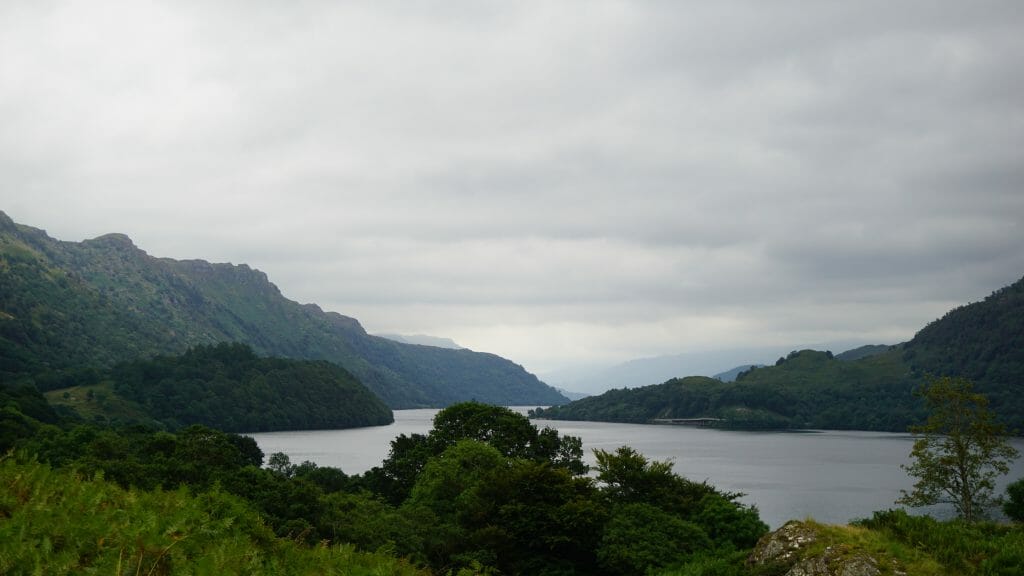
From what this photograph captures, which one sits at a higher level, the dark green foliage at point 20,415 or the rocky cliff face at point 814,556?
the rocky cliff face at point 814,556

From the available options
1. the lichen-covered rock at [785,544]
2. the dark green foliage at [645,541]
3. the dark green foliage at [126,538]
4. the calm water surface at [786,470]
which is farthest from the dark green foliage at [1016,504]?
the dark green foliage at [126,538]

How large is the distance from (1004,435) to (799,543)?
4365 cm

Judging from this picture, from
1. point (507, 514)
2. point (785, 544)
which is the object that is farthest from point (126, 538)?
point (507, 514)

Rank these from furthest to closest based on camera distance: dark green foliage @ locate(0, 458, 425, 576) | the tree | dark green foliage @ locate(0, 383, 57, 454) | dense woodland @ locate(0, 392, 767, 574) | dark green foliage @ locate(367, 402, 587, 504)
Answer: dark green foliage @ locate(0, 383, 57, 454) → dark green foliage @ locate(367, 402, 587, 504) → the tree → dense woodland @ locate(0, 392, 767, 574) → dark green foliage @ locate(0, 458, 425, 576)

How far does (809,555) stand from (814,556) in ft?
0.58

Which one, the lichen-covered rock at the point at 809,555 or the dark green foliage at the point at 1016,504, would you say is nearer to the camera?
the lichen-covered rock at the point at 809,555

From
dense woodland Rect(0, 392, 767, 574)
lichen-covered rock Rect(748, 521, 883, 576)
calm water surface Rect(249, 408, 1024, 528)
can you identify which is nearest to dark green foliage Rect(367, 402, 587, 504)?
dense woodland Rect(0, 392, 767, 574)

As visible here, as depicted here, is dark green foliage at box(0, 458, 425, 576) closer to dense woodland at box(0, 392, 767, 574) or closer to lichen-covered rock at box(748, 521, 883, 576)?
dense woodland at box(0, 392, 767, 574)

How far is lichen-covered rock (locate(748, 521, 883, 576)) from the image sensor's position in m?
18.6

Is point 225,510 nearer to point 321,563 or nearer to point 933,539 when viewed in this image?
point 321,563

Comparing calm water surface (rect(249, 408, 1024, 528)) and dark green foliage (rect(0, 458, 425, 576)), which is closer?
dark green foliage (rect(0, 458, 425, 576))

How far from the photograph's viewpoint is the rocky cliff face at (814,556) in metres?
18.5

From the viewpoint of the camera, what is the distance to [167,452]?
7575 centimetres

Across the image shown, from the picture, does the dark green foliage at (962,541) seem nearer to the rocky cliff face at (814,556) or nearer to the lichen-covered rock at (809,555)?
the rocky cliff face at (814,556)
